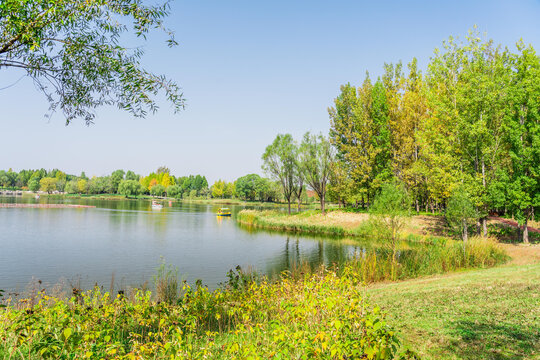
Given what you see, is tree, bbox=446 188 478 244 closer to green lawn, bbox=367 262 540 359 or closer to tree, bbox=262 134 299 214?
green lawn, bbox=367 262 540 359

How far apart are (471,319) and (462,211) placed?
18609 millimetres

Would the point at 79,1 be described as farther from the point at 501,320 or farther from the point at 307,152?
the point at 307,152

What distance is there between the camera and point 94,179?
5315 inches

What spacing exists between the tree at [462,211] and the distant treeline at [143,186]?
89.0 metres

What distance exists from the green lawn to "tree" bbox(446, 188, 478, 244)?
1395 cm

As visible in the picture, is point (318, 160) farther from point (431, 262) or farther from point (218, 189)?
point (218, 189)

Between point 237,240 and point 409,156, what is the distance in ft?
76.3

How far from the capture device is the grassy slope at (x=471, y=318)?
466 cm

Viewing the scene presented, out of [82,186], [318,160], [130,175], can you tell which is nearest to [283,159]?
[318,160]

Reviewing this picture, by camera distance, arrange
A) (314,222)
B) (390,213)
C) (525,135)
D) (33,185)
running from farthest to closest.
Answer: (33,185)
(314,222)
(525,135)
(390,213)

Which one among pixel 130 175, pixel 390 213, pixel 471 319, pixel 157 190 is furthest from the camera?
pixel 130 175

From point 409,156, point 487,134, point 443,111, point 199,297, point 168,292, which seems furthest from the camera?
point 409,156

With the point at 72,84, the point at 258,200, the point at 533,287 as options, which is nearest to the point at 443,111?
the point at 533,287

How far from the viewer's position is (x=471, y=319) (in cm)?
596
